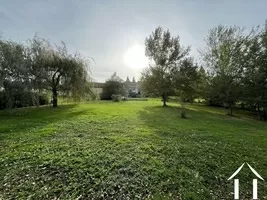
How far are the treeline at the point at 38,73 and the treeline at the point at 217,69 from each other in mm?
8322

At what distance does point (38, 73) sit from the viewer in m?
13.2

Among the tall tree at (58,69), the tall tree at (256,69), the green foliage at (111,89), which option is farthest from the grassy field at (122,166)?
the green foliage at (111,89)

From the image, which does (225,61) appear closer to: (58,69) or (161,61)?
(161,61)

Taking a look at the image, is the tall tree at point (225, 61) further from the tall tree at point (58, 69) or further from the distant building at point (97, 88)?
the tall tree at point (58, 69)

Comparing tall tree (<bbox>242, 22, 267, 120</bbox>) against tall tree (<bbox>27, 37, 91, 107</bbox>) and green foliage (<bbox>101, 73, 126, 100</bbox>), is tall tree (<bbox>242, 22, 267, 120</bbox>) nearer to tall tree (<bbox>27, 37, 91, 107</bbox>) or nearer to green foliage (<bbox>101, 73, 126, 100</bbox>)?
tall tree (<bbox>27, 37, 91, 107</bbox>)

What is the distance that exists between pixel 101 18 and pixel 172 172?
8.44 meters

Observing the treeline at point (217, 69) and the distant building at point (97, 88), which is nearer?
the treeline at point (217, 69)

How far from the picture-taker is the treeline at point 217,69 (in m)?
14.9

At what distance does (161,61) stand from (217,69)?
19.7 ft

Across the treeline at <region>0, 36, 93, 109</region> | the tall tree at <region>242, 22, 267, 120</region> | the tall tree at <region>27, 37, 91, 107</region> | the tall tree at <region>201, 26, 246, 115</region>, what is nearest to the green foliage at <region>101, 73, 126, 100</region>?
the treeline at <region>0, 36, 93, 109</region>

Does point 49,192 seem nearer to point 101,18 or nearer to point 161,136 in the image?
point 161,136

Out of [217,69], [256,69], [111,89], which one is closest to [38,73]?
[217,69]

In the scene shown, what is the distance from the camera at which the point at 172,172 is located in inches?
144

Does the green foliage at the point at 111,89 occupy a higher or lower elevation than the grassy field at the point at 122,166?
higher
